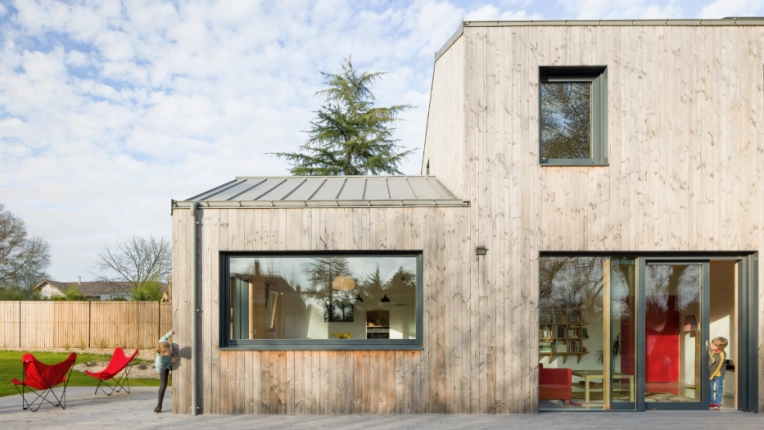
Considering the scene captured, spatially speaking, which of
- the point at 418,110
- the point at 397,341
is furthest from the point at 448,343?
the point at 418,110

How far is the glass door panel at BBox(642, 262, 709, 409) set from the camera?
700 cm

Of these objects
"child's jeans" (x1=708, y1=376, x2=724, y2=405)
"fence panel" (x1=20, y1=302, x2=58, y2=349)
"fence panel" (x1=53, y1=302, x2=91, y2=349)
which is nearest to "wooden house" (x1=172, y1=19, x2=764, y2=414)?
"child's jeans" (x1=708, y1=376, x2=724, y2=405)

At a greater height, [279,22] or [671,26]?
[279,22]

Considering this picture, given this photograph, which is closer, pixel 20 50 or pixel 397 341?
pixel 397 341

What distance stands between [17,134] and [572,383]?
25.6 metres

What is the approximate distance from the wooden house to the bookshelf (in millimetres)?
24

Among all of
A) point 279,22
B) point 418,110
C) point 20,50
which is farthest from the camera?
point 418,110

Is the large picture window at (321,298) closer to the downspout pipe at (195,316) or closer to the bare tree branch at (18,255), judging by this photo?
the downspout pipe at (195,316)

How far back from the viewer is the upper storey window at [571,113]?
7.08 meters

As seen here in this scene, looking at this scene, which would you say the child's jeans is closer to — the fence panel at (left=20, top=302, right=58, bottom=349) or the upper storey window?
the upper storey window

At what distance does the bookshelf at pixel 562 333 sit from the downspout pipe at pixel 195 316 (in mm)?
4540

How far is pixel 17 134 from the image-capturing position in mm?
23188

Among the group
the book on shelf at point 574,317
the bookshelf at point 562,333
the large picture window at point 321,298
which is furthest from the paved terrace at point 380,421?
the book on shelf at point 574,317

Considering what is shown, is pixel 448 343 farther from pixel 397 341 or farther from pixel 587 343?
pixel 587 343
